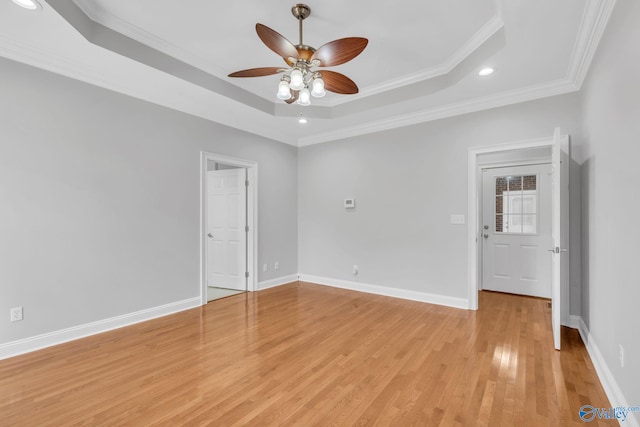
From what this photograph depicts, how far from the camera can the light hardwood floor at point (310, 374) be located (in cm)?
193

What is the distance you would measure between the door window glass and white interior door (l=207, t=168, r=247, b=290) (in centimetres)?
429

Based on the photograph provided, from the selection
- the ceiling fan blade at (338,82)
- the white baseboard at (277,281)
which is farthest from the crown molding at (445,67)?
the white baseboard at (277,281)

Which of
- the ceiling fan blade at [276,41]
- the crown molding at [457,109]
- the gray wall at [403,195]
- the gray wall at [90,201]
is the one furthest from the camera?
the gray wall at [403,195]

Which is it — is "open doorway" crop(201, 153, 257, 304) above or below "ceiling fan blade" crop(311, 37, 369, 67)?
Result: below

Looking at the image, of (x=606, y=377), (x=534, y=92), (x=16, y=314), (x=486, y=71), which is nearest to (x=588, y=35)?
(x=486, y=71)

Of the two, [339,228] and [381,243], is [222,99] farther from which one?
[381,243]

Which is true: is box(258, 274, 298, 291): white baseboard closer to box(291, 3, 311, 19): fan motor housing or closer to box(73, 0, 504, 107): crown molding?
box(73, 0, 504, 107): crown molding

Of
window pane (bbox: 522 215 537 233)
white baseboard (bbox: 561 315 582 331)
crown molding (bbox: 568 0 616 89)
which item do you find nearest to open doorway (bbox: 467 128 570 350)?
white baseboard (bbox: 561 315 582 331)

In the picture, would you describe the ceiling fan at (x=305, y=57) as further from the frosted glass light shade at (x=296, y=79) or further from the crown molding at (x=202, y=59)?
Result: the crown molding at (x=202, y=59)

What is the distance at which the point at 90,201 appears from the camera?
3.16m

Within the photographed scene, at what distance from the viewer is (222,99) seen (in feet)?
12.5

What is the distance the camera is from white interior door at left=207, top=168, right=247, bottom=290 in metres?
5.02
